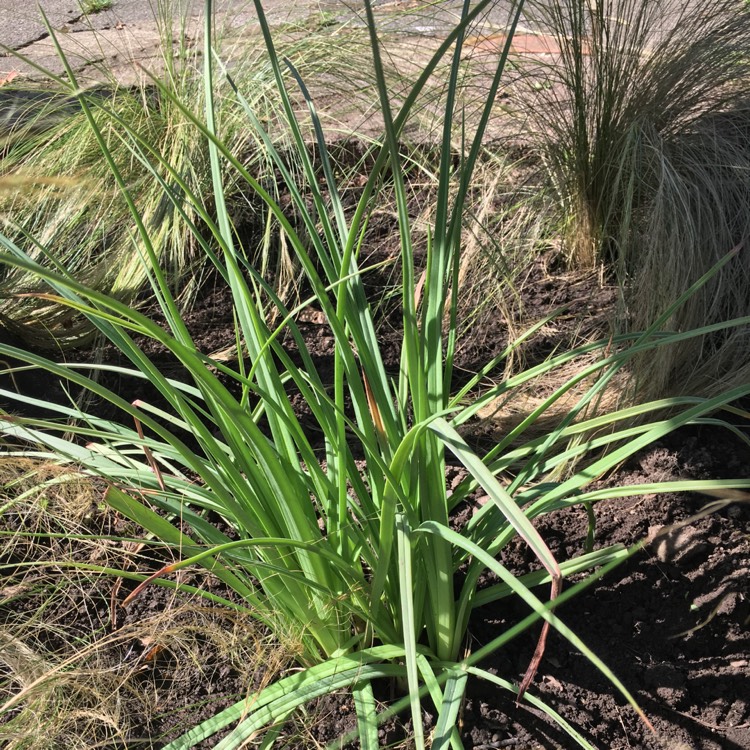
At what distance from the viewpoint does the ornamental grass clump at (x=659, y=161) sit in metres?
1.73

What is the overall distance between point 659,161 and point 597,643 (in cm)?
109

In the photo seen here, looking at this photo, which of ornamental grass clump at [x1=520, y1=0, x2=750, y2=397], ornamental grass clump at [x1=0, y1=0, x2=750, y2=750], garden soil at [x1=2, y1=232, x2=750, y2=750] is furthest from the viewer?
ornamental grass clump at [x1=520, y1=0, x2=750, y2=397]

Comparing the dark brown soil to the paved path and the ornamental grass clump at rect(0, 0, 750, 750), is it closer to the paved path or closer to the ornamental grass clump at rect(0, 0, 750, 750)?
the ornamental grass clump at rect(0, 0, 750, 750)

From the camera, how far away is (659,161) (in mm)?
1845

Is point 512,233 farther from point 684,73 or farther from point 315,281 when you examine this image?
point 315,281

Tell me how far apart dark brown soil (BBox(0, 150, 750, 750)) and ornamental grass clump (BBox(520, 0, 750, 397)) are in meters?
0.29

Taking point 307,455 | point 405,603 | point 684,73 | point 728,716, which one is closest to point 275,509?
point 307,455

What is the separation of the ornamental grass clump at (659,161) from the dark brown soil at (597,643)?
288 mm

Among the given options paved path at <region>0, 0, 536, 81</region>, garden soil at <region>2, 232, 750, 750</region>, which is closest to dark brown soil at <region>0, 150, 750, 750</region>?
garden soil at <region>2, 232, 750, 750</region>

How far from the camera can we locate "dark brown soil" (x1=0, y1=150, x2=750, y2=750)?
1.23 meters

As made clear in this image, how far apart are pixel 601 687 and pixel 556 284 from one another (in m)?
1.16

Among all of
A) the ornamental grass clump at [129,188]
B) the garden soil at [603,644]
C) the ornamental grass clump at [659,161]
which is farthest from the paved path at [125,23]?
the garden soil at [603,644]

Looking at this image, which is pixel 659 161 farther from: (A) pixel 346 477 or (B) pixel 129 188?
(B) pixel 129 188

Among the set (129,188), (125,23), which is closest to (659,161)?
(129,188)
